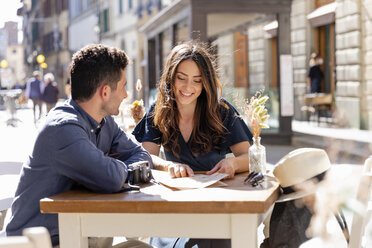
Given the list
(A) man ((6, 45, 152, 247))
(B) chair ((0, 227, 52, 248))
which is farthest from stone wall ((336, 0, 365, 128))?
(B) chair ((0, 227, 52, 248))

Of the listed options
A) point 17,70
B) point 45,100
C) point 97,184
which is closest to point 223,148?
point 97,184

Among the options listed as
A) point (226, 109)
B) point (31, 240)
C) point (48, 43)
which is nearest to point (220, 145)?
point (226, 109)

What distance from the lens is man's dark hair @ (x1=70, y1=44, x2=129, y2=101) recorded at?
259cm

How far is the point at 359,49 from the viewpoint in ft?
48.1

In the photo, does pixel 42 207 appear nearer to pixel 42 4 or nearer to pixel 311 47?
pixel 311 47

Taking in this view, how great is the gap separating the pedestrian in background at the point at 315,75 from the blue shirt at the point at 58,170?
14.7 meters

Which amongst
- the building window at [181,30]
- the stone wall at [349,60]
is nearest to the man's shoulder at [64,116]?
the building window at [181,30]

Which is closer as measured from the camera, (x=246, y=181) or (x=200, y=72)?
(x=246, y=181)

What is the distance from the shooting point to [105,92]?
264 centimetres

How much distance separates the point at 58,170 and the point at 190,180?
1.90ft

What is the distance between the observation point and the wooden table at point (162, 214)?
218 centimetres

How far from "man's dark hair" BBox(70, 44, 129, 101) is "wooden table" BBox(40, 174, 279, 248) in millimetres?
490

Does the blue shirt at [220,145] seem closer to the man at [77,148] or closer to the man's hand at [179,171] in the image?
the man's hand at [179,171]

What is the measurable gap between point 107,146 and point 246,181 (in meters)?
0.75
